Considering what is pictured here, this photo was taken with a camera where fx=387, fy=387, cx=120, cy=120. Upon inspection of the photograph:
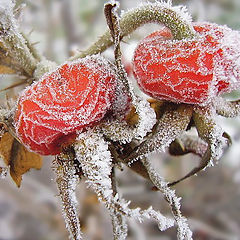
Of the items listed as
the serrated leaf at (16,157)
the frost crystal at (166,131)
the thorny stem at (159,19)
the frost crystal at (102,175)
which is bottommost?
the serrated leaf at (16,157)

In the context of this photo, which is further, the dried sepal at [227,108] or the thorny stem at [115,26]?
the dried sepal at [227,108]

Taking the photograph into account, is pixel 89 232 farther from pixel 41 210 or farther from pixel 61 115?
pixel 61 115

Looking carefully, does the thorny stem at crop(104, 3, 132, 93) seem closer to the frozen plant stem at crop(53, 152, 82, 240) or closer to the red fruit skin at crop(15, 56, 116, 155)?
the red fruit skin at crop(15, 56, 116, 155)

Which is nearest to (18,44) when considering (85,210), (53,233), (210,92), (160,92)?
(160,92)

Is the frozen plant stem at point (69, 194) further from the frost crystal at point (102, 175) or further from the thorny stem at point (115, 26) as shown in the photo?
the thorny stem at point (115, 26)

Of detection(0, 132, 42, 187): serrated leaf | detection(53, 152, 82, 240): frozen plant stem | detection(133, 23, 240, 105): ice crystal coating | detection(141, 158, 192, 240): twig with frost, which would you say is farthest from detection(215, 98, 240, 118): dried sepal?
detection(0, 132, 42, 187): serrated leaf

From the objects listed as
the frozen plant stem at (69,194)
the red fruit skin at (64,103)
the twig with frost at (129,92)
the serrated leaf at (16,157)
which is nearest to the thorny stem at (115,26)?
the twig with frost at (129,92)
